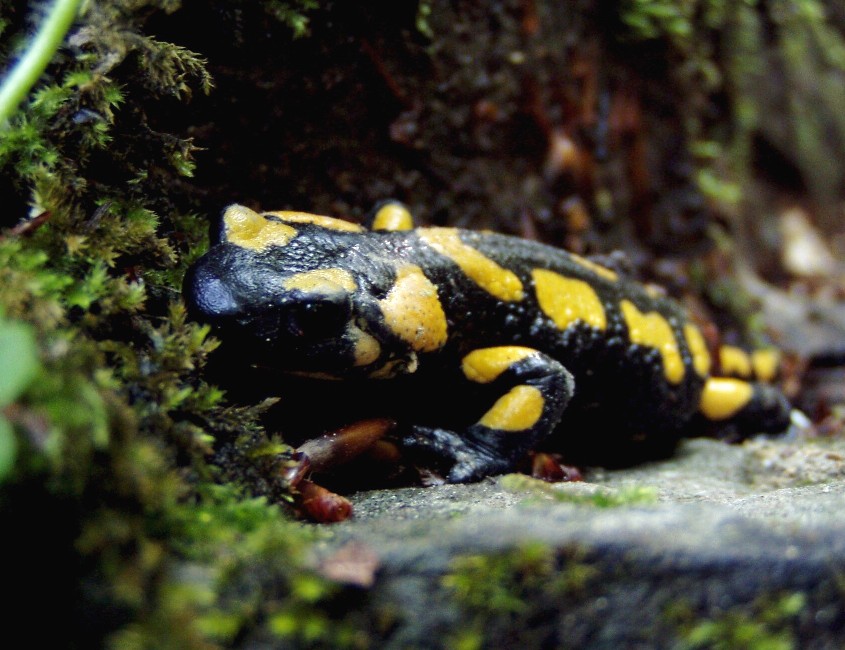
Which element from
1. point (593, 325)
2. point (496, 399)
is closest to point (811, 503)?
point (496, 399)

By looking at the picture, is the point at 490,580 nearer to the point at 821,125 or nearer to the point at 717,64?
the point at 717,64

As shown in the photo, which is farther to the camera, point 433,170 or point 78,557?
point 433,170

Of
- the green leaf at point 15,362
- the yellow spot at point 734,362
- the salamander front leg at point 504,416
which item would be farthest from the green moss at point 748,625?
the yellow spot at point 734,362

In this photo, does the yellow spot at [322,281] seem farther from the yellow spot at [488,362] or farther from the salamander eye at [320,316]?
the yellow spot at [488,362]

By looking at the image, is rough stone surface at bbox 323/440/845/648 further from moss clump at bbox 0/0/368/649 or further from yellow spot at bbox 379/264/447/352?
yellow spot at bbox 379/264/447/352

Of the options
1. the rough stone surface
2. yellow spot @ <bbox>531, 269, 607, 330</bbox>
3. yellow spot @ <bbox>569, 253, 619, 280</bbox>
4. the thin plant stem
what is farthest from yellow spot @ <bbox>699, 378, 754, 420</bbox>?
the thin plant stem

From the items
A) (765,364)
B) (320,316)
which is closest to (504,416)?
(320,316)
